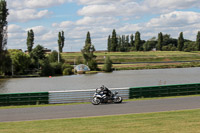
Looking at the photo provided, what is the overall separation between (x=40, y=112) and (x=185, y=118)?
393 inches

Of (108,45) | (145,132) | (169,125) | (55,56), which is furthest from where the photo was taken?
(108,45)

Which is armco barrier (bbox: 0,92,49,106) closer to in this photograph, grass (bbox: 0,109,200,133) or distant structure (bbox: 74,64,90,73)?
grass (bbox: 0,109,200,133)

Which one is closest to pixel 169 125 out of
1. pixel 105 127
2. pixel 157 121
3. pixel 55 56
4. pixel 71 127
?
pixel 157 121

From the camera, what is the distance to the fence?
25828 millimetres

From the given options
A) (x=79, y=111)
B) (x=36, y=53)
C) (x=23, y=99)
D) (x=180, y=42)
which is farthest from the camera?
(x=180, y=42)

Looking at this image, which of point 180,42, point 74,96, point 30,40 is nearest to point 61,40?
point 30,40

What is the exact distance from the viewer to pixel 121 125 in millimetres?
14562

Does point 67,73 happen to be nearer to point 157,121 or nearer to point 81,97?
point 81,97

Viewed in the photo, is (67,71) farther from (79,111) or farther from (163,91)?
(79,111)

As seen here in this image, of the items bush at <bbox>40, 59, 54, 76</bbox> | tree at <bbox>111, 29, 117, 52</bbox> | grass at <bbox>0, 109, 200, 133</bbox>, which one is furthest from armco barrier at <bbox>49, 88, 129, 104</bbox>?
tree at <bbox>111, 29, 117, 52</bbox>

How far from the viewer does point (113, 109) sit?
2103 cm

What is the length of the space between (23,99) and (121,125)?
13.7m

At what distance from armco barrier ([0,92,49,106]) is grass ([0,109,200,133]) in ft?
29.5

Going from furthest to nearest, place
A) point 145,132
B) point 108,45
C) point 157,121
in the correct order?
point 108,45 → point 157,121 → point 145,132
